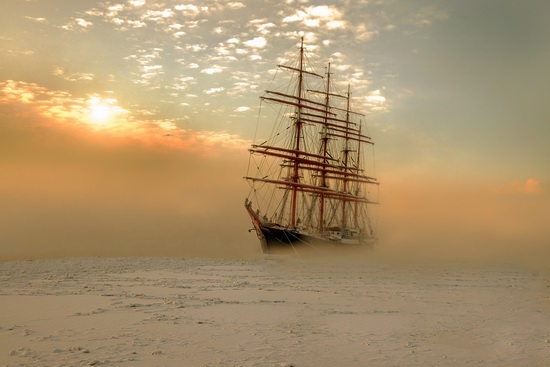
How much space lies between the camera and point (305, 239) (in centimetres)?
5931

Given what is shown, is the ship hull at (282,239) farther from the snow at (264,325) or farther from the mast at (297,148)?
the snow at (264,325)

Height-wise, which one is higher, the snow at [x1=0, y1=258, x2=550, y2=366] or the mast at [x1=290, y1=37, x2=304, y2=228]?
the mast at [x1=290, y1=37, x2=304, y2=228]

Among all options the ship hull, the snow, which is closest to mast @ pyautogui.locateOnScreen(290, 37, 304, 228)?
the ship hull

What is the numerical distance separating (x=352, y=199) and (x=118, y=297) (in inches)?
2956

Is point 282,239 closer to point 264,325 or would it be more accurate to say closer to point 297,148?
point 297,148

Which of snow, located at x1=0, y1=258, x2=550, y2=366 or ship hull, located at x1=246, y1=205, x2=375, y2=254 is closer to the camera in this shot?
snow, located at x1=0, y1=258, x2=550, y2=366

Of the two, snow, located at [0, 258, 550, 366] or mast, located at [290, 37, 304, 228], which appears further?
mast, located at [290, 37, 304, 228]

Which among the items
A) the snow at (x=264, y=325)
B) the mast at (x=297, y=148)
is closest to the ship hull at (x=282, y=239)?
the mast at (x=297, y=148)

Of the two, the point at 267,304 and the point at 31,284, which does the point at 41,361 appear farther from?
the point at 31,284

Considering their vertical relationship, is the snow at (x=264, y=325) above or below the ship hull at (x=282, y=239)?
below

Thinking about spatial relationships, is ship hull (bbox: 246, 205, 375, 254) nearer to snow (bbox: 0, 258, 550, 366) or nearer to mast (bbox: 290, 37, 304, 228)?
mast (bbox: 290, 37, 304, 228)

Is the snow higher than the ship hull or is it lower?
lower

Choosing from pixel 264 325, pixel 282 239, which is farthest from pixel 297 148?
pixel 264 325

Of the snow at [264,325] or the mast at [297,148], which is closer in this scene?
the snow at [264,325]
